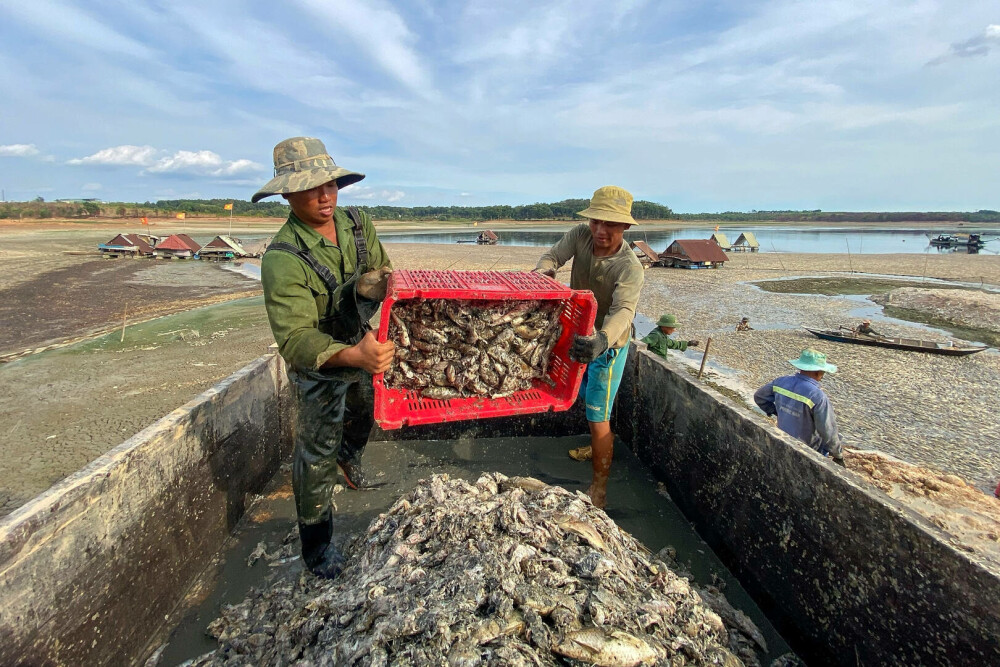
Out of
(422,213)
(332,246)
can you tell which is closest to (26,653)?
(332,246)

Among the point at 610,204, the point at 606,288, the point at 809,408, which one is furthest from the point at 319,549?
A: the point at 809,408

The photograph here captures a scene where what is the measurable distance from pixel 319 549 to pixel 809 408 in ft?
11.5

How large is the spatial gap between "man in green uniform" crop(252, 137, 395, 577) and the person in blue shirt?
3.10 meters

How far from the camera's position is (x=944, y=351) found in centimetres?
1055

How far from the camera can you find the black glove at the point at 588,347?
2.87 m

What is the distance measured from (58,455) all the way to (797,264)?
3596 cm

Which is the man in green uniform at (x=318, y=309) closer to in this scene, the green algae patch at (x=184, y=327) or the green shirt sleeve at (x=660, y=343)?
the green shirt sleeve at (x=660, y=343)

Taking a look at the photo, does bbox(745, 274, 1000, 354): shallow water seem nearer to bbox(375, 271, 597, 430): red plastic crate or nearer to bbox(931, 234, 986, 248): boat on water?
bbox(375, 271, 597, 430): red plastic crate

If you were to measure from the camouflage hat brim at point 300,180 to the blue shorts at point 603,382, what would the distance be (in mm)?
2104

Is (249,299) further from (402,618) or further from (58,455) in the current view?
(402,618)

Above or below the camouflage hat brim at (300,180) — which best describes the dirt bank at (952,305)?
below

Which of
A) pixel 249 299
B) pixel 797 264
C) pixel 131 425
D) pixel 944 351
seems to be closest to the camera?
pixel 131 425

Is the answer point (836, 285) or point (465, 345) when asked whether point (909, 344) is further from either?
point (836, 285)

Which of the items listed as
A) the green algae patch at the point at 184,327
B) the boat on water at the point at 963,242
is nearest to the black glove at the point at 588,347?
the green algae patch at the point at 184,327
